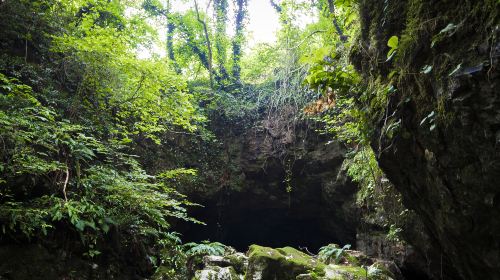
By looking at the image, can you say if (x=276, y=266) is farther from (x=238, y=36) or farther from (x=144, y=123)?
(x=238, y=36)

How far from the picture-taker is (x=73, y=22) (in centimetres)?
730

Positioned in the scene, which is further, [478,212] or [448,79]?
[478,212]

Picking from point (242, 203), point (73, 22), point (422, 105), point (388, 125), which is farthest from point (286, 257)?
point (73, 22)

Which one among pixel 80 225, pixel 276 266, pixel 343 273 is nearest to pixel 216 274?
pixel 276 266

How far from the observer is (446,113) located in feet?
7.68

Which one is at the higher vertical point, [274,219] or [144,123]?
[144,123]

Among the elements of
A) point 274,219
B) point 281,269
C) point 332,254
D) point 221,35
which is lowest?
point 281,269

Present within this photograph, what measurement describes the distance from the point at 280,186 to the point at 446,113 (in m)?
8.83

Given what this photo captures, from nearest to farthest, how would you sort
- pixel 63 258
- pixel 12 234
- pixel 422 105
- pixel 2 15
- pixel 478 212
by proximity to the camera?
pixel 478 212
pixel 422 105
pixel 12 234
pixel 63 258
pixel 2 15

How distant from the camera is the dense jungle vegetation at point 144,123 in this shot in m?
3.04

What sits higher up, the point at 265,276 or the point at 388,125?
the point at 388,125

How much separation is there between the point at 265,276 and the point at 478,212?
3.57m

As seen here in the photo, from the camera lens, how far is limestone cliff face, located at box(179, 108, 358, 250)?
980 cm

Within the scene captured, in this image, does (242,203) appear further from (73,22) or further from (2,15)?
(2,15)
